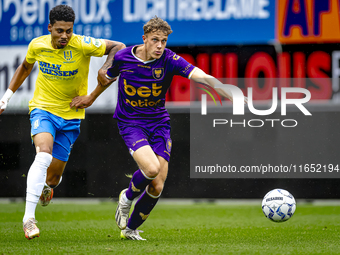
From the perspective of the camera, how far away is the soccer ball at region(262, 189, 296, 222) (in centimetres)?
557

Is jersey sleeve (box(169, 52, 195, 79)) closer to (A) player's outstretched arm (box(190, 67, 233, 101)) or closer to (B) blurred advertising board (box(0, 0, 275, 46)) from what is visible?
(A) player's outstretched arm (box(190, 67, 233, 101))

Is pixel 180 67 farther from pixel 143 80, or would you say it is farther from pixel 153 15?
pixel 153 15

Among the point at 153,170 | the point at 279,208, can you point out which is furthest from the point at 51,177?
the point at 279,208

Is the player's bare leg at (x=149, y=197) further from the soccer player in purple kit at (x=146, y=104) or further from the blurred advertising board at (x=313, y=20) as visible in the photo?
the blurred advertising board at (x=313, y=20)

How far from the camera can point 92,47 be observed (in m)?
5.46

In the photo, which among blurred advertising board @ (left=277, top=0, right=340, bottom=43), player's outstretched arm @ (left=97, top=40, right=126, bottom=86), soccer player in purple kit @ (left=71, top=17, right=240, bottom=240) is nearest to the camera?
soccer player in purple kit @ (left=71, top=17, right=240, bottom=240)

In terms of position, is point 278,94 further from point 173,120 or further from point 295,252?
point 295,252

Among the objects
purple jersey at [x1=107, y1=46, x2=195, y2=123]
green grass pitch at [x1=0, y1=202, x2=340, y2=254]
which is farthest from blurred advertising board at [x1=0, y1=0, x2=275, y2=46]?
purple jersey at [x1=107, y1=46, x2=195, y2=123]

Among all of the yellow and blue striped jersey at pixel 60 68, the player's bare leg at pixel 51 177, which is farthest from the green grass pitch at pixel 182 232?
the yellow and blue striped jersey at pixel 60 68

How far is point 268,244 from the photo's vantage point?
4.91 metres

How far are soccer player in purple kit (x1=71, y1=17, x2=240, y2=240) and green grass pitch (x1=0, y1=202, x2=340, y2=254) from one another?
373 millimetres

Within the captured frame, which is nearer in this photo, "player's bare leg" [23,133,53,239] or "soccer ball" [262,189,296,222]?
"player's bare leg" [23,133,53,239]

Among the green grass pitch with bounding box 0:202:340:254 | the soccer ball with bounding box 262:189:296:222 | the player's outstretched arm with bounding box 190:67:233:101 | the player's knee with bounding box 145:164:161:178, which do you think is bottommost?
the green grass pitch with bounding box 0:202:340:254

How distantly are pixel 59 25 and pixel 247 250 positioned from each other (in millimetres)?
2698
